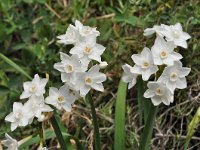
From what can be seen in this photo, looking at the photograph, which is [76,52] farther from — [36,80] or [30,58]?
[30,58]

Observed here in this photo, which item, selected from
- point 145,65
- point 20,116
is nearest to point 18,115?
point 20,116

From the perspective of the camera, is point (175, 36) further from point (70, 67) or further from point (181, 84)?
point (70, 67)

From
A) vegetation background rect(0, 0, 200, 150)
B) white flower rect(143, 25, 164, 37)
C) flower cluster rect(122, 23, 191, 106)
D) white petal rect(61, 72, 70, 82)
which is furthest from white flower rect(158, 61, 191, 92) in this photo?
vegetation background rect(0, 0, 200, 150)

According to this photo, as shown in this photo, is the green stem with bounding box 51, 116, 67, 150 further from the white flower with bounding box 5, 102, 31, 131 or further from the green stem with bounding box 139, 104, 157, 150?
the green stem with bounding box 139, 104, 157, 150

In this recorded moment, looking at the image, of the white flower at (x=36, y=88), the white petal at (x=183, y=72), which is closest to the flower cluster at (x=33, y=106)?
the white flower at (x=36, y=88)

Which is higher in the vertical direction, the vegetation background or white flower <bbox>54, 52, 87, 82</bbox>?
white flower <bbox>54, 52, 87, 82</bbox>

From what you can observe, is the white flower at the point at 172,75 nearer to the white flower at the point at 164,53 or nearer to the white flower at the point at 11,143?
the white flower at the point at 164,53
